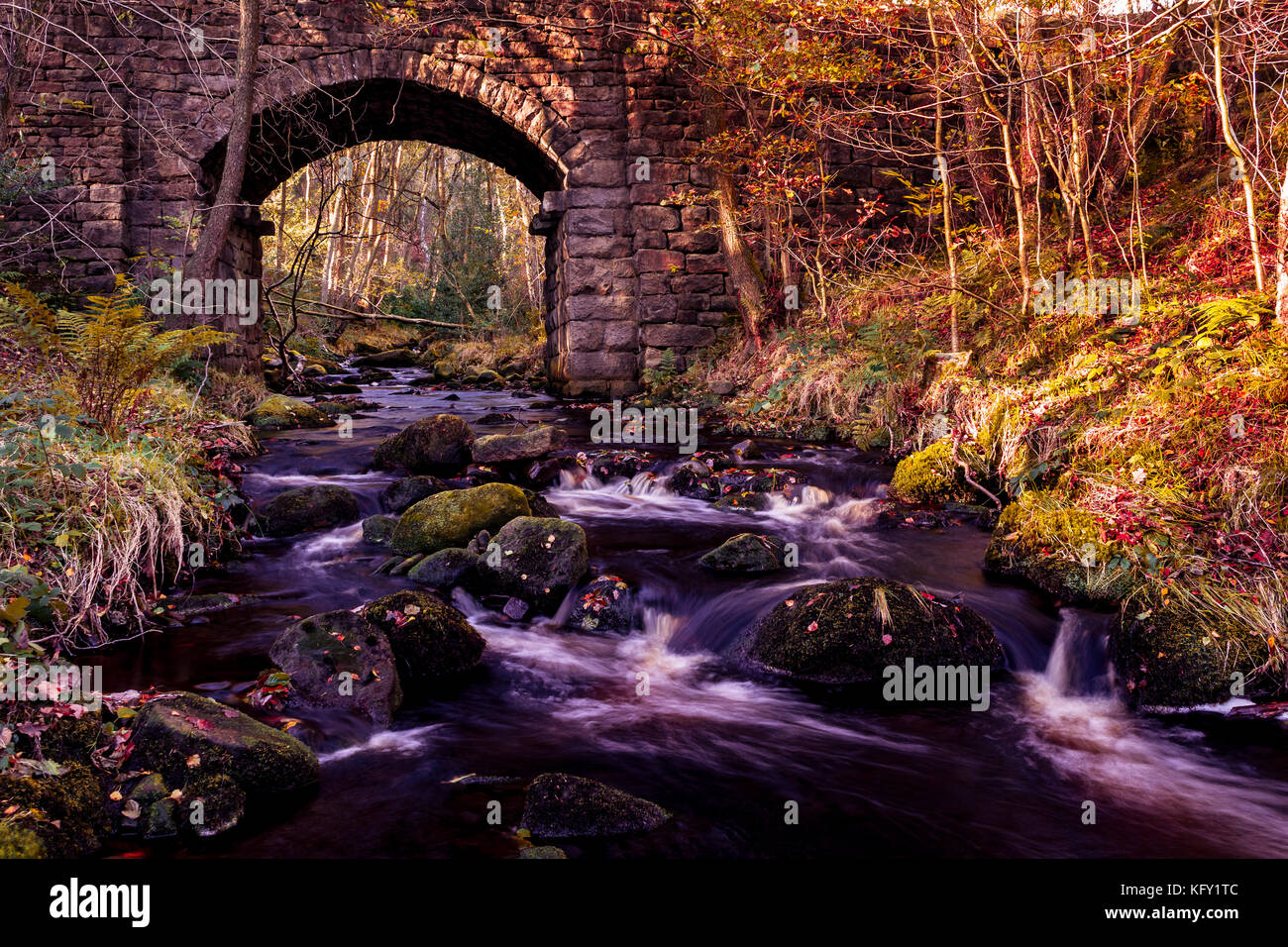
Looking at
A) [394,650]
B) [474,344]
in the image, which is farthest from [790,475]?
[474,344]

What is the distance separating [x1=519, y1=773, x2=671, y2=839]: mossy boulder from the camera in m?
2.81

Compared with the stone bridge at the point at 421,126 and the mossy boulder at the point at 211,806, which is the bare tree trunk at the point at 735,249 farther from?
the mossy boulder at the point at 211,806

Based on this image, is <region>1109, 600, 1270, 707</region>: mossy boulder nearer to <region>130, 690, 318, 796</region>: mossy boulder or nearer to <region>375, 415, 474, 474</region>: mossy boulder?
<region>130, 690, 318, 796</region>: mossy boulder

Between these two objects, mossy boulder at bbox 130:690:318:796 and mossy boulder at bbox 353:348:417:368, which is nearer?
mossy boulder at bbox 130:690:318:796

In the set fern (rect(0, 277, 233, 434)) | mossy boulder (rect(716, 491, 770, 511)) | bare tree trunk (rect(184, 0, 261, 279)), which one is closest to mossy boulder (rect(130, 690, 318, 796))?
fern (rect(0, 277, 233, 434))

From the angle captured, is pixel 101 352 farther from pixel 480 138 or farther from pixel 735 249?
pixel 480 138

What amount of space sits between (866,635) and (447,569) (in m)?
2.71

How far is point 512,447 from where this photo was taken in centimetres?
836

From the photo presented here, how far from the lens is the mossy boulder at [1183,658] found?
379cm

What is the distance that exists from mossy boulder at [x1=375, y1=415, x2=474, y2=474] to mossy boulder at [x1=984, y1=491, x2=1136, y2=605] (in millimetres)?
4994

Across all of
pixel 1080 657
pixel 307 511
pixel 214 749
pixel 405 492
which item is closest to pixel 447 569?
pixel 307 511

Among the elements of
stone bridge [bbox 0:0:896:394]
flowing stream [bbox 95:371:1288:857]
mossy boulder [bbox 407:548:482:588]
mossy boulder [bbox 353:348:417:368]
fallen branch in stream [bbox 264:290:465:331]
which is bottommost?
flowing stream [bbox 95:371:1288:857]

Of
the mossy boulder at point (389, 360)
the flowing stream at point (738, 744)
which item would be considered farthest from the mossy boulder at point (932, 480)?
the mossy boulder at point (389, 360)
